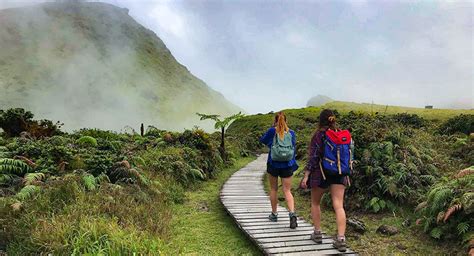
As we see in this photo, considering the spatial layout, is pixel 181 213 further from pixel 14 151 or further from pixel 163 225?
pixel 14 151

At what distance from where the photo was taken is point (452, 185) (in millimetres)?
7617

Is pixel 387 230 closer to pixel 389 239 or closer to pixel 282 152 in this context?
pixel 389 239

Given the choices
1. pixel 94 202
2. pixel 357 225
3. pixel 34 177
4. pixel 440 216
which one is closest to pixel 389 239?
pixel 357 225

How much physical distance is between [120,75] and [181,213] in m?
168

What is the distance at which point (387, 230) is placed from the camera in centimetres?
774

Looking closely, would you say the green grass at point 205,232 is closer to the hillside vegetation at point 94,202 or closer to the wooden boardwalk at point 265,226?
the hillside vegetation at point 94,202

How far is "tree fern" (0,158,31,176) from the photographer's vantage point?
933 cm

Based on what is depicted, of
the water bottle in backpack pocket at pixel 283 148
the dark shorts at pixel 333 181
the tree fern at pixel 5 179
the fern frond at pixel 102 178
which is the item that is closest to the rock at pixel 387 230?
the dark shorts at pixel 333 181

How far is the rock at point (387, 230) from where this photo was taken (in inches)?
303

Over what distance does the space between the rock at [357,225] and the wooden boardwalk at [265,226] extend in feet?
2.81

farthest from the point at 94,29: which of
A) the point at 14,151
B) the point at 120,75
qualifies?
the point at 14,151

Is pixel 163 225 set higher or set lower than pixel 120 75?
lower

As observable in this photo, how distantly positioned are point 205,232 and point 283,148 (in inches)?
95.7

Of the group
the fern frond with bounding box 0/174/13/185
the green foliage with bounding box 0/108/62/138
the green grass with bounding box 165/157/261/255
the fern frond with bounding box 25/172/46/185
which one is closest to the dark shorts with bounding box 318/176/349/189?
the green grass with bounding box 165/157/261/255
